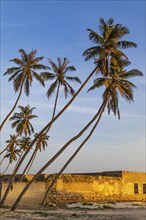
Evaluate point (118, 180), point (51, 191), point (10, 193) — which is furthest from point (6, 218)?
point (118, 180)

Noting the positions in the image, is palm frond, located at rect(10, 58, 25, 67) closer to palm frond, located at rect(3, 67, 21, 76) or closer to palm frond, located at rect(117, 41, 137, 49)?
palm frond, located at rect(3, 67, 21, 76)

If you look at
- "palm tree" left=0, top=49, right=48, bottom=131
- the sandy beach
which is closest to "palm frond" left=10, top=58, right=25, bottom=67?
"palm tree" left=0, top=49, right=48, bottom=131

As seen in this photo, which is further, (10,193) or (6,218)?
(10,193)

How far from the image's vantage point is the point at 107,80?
25.0 meters

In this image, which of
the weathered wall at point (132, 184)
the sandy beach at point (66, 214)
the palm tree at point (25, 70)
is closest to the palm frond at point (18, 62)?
the palm tree at point (25, 70)

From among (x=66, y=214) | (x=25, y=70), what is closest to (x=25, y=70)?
(x=25, y=70)

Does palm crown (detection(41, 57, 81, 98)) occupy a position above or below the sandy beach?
above

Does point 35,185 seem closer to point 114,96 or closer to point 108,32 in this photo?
point 114,96

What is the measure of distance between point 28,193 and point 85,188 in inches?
274

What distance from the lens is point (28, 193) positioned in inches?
1023

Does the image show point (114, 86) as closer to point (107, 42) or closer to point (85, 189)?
point (107, 42)

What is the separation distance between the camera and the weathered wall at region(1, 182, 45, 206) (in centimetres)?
2488

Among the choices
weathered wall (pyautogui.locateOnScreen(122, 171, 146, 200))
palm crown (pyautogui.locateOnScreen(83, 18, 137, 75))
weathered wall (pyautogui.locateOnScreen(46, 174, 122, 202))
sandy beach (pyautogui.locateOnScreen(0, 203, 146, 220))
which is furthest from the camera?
weathered wall (pyautogui.locateOnScreen(122, 171, 146, 200))

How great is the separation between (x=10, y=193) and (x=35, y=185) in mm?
2440
